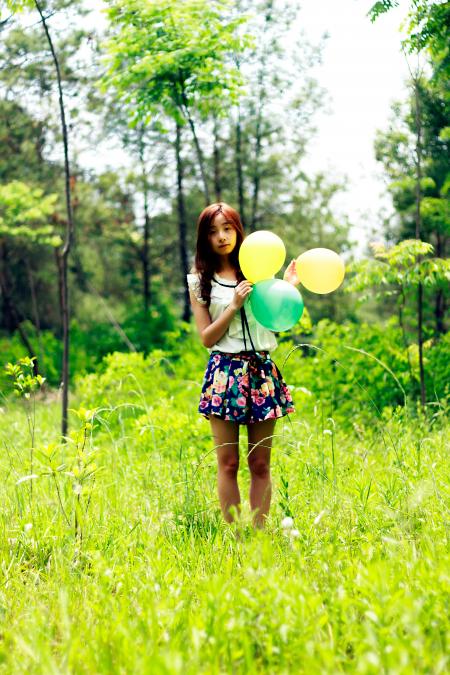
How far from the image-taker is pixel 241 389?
2.78 m

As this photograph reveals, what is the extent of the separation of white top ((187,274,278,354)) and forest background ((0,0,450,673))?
1.01ft

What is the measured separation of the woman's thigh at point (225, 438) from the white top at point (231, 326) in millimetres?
322

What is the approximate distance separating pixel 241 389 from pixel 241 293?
1.39 ft

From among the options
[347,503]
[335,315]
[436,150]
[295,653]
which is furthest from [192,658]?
[335,315]

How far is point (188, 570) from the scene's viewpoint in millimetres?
2396

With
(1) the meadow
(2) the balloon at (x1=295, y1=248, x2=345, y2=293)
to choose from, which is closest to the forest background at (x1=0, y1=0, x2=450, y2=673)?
(1) the meadow

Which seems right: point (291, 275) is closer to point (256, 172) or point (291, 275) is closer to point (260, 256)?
point (260, 256)

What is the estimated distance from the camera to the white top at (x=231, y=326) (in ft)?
9.36

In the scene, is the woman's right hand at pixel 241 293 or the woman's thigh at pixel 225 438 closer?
the woman's right hand at pixel 241 293

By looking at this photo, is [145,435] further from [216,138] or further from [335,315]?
[335,315]

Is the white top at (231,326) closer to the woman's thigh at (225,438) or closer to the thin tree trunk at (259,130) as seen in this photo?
the woman's thigh at (225,438)

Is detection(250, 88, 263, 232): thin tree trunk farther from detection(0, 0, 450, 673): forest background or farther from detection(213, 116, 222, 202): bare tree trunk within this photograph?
detection(213, 116, 222, 202): bare tree trunk

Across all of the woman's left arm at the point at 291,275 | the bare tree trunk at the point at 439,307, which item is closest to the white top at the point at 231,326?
the woman's left arm at the point at 291,275

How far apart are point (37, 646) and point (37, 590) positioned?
0.58 m
